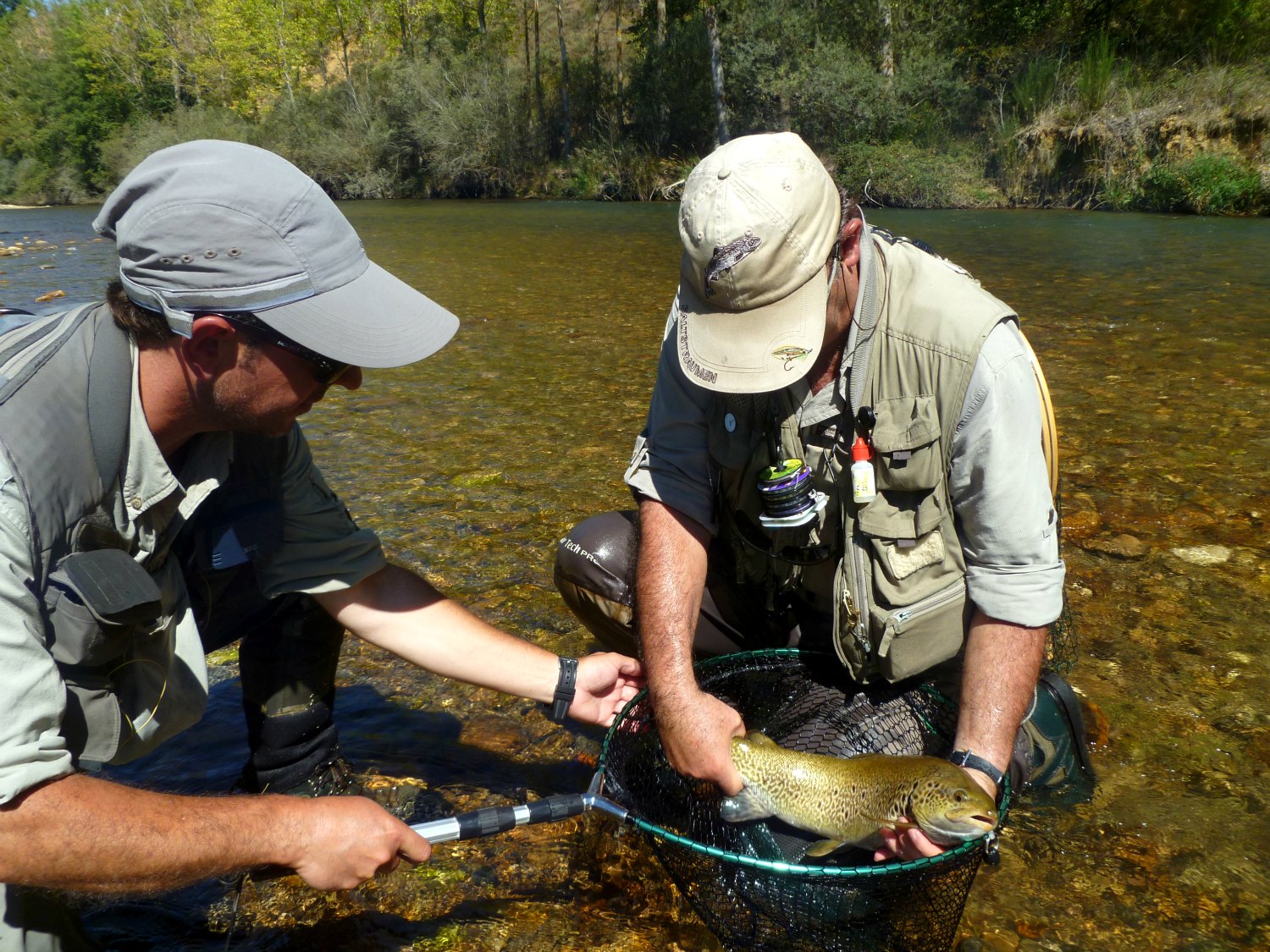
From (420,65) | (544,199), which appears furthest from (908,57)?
(420,65)

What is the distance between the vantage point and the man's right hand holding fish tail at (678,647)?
8.54ft

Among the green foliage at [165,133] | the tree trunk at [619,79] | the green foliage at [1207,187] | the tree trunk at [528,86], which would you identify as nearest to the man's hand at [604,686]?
the green foliage at [1207,187]

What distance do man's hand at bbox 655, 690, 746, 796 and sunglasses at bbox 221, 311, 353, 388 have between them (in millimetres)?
1239

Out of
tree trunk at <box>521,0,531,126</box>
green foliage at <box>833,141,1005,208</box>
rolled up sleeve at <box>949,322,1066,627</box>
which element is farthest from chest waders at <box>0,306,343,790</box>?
tree trunk at <box>521,0,531,126</box>

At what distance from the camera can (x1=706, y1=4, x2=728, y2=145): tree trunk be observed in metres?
35.4

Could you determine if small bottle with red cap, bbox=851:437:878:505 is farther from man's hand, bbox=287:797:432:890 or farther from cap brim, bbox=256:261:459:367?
man's hand, bbox=287:797:432:890

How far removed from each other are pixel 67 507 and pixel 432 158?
43.4 meters

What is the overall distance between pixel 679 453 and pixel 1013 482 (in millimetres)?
990

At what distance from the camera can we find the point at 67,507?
2.04 metres

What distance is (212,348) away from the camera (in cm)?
221

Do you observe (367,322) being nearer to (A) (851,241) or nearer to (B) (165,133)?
(A) (851,241)

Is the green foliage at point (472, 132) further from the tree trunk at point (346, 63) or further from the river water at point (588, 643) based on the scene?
the river water at point (588, 643)

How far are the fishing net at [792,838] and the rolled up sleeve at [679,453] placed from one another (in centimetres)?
54

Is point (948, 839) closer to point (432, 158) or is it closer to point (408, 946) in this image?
point (408, 946)
